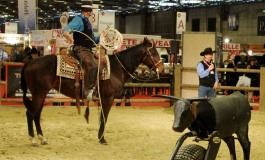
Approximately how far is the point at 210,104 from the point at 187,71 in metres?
9.70

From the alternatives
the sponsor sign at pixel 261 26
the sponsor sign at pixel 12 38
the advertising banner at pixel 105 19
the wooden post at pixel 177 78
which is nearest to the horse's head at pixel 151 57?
the wooden post at pixel 177 78

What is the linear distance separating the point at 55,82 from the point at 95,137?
1413mm

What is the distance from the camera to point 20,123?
10688mm

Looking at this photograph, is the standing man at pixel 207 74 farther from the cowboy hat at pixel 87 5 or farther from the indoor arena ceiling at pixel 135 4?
the indoor arena ceiling at pixel 135 4

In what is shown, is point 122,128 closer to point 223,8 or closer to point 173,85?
point 173,85

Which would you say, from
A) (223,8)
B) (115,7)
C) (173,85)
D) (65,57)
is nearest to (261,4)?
(223,8)

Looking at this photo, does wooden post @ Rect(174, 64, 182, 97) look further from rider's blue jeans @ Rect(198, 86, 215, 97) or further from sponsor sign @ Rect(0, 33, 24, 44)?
sponsor sign @ Rect(0, 33, 24, 44)

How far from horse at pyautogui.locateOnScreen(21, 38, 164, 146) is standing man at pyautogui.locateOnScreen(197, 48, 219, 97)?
1.28 meters

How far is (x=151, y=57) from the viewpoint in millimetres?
9328

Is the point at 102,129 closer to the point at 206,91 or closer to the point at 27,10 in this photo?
the point at 206,91

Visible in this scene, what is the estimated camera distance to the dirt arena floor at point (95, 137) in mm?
7348

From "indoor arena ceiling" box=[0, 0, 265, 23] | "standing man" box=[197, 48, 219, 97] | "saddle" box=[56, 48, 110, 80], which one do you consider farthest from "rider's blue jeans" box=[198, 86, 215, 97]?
"indoor arena ceiling" box=[0, 0, 265, 23]

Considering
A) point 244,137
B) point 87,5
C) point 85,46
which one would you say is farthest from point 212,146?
point 87,5

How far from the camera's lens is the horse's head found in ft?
30.3
